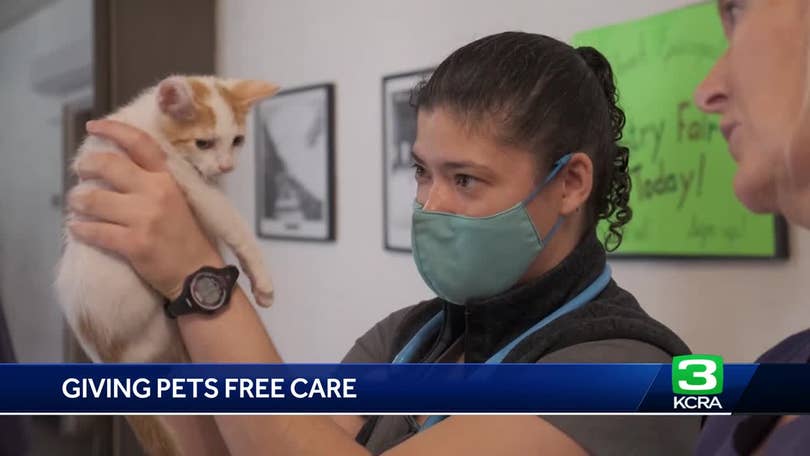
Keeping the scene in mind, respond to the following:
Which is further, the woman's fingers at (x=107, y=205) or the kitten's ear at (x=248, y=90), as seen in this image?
the kitten's ear at (x=248, y=90)

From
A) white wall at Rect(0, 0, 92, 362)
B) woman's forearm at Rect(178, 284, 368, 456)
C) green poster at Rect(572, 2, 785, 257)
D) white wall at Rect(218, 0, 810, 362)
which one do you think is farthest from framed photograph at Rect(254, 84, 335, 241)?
woman's forearm at Rect(178, 284, 368, 456)

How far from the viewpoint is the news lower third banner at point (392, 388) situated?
0.52 meters

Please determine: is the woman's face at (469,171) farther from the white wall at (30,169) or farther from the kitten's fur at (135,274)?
the white wall at (30,169)

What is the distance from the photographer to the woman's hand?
1.85 ft

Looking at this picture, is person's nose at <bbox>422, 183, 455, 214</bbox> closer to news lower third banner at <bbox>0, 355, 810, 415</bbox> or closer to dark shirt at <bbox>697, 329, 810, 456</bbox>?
news lower third banner at <bbox>0, 355, 810, 415</bbox>

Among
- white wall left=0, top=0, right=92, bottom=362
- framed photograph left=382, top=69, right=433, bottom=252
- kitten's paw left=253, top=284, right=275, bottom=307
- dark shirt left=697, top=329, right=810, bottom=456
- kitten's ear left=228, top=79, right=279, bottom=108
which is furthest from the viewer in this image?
white wall left=0, top=0, right=92, bottom=362

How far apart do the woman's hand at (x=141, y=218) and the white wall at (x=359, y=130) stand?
33 centimetres

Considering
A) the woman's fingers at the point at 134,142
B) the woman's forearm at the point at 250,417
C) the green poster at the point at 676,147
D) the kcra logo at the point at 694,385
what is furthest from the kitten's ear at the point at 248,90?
the kcra logo at the point at 694,385

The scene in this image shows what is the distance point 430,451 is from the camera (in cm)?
52

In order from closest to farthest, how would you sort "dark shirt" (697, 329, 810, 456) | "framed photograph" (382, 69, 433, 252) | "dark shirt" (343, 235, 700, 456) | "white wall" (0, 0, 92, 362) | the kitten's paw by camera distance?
"dark shirt" (697, 329, 810, 456) < "dark shirt" (343, 235, 700, 456) < the kitten's paw < "framed photograph" (382, 69, 433, 252) < "white wall" (0, 0, 92, 362)

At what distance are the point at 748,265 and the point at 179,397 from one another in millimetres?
547

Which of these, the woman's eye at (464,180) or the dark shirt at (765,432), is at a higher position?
the woman's eye at (464,180)

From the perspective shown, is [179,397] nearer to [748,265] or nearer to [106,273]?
[106,273]

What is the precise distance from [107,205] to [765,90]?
17.8 inches
